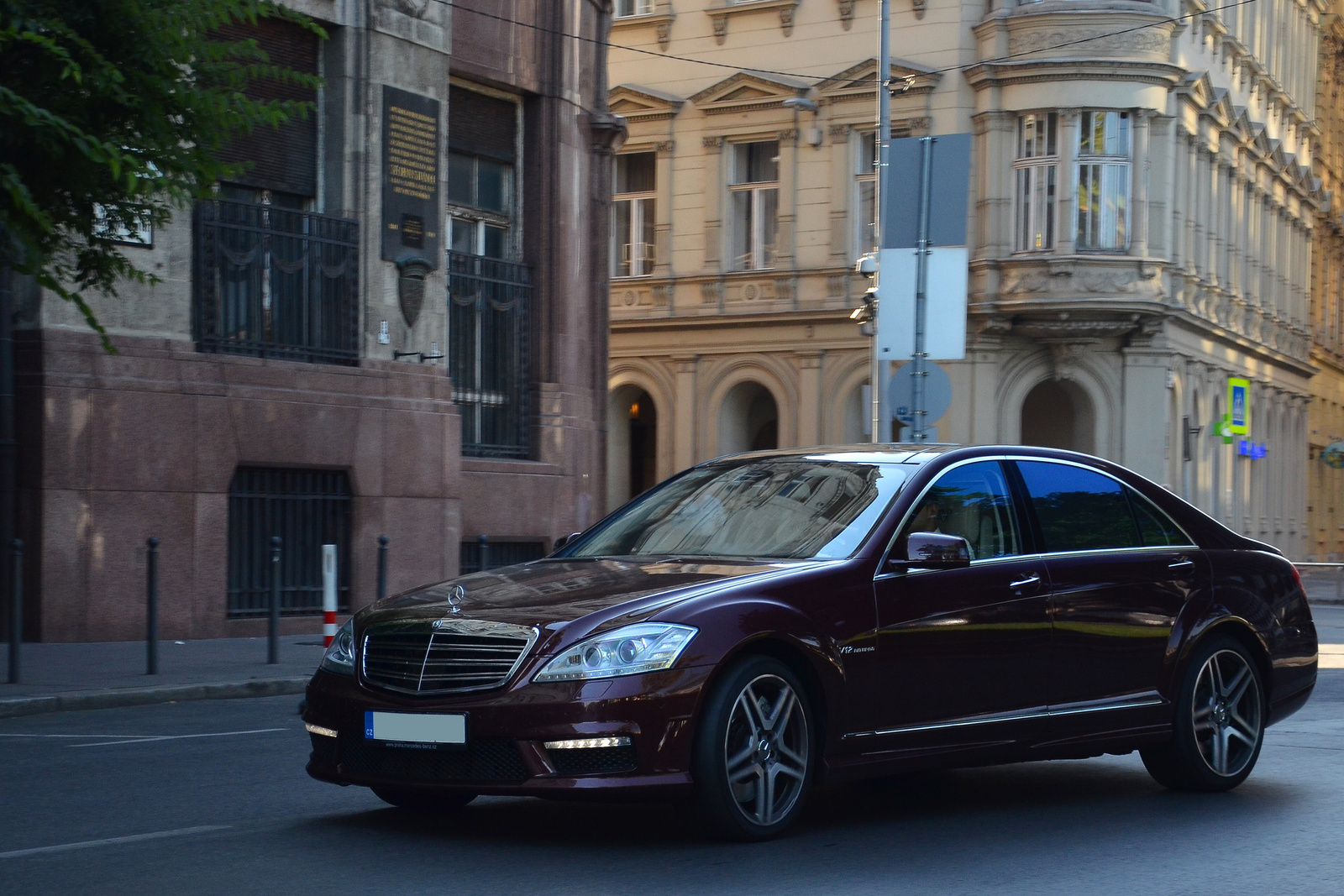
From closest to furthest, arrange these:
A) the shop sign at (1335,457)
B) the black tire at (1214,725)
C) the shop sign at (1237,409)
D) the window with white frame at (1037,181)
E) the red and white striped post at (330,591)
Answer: the black tire at (1214,725)
the red and white striped post at (330,591)
the window with white frame at (1037,181)
the shop sign at (1237,409)
the shop sign at (1335,457)

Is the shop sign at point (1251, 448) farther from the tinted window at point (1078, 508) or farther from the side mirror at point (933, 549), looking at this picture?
the side mirror at point (933, 549)

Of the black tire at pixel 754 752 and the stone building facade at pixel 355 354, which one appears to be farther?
the stone building facade at pixel 355 354

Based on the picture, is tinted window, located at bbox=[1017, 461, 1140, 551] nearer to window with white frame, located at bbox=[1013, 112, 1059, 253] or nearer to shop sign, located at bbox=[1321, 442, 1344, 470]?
window with white frame, located at bbox=[1013, 112, 1059, 253]

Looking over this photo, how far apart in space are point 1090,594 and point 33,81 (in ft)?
21.4

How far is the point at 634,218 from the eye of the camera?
39594mm

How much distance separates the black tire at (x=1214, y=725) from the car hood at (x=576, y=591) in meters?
2.20

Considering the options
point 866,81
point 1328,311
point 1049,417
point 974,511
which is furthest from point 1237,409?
point 974,511

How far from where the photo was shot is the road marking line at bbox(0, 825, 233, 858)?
638cm

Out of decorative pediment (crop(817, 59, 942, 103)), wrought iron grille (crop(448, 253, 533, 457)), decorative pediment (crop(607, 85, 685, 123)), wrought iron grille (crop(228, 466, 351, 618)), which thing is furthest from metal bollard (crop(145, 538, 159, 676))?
decorative pediment (crop(607, 85, 685, 123))

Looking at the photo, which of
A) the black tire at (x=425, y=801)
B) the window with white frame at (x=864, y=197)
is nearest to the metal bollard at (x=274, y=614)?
the black tire at (x=425, y=801)

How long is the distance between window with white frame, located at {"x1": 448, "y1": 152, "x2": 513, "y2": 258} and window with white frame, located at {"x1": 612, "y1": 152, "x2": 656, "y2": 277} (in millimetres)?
16601

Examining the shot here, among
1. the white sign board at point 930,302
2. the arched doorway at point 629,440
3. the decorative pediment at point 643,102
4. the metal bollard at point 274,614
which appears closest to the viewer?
the metal bollard at point 274,614

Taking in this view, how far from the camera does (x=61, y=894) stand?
5.57 meters

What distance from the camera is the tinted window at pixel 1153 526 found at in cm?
816
